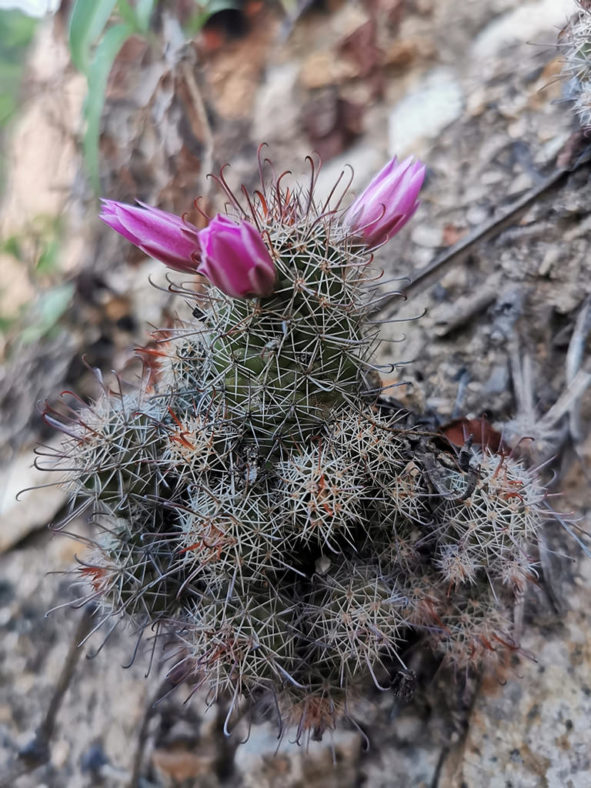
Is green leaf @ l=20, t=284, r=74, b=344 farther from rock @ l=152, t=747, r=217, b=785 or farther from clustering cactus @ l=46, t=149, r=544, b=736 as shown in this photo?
rock @ l=152, t=747, r=217, b=785

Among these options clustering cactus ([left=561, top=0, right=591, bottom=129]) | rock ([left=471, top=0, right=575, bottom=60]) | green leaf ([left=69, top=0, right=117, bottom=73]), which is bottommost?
rock ([left=471, top=0, right=575, bottom=60])

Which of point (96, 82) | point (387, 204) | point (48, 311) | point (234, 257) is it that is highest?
point (96, 82)

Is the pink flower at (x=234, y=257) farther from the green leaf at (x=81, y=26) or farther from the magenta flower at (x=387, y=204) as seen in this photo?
the green leaf at (x=81, y=26)

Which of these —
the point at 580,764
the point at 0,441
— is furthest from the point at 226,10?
the point at 580,764

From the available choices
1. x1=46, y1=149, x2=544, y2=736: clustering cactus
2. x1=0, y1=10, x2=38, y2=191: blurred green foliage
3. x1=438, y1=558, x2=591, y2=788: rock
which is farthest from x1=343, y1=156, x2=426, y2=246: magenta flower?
x1=0, y1=10, x2=38, y2=191: blurred green foliage

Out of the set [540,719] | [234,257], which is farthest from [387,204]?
[540,719]

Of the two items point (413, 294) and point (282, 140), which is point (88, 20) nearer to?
point (282, 140)

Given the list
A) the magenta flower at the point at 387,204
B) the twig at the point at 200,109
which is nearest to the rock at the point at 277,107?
the twig at the point at 200,109

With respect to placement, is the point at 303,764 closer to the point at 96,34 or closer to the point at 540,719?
the point at 540,719
